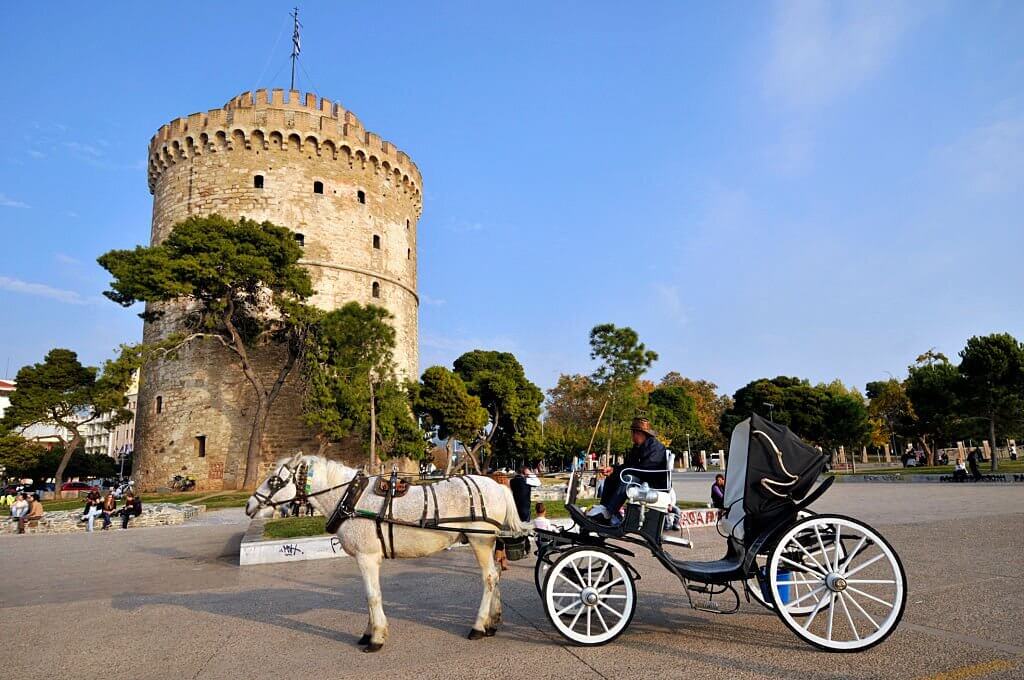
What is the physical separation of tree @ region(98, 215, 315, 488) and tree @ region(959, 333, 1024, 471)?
33.8 meters

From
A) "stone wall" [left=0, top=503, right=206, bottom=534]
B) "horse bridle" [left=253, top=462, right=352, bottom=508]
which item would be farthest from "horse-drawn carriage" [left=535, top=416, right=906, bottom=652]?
"stone wall" [left=0, top=503, right=206, bottom=534]

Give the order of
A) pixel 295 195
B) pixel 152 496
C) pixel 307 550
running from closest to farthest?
pixel 307 550
pixel 152 496
pixel 295 195

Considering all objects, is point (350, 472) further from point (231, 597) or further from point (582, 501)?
point (582, 501)

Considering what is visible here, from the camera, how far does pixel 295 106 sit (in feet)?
115

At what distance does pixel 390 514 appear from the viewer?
537 cm

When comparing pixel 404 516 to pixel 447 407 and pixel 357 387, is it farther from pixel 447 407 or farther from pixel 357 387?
pixel 447 407

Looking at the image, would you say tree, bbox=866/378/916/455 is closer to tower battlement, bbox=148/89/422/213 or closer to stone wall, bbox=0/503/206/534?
tower battlement, bbox=148/89/422/213

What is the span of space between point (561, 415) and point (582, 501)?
4918 cm

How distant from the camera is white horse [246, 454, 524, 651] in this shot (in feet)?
17.1

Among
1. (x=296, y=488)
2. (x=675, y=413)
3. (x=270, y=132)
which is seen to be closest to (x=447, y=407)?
(x=270, y=132)

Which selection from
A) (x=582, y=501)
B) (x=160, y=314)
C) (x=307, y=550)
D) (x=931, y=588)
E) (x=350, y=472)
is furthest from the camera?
(x=160, y=314)

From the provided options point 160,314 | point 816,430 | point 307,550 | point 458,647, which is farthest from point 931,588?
point 816,430

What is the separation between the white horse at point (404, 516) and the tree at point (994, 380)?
3362 centimetres

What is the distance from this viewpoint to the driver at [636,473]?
18.2ft
